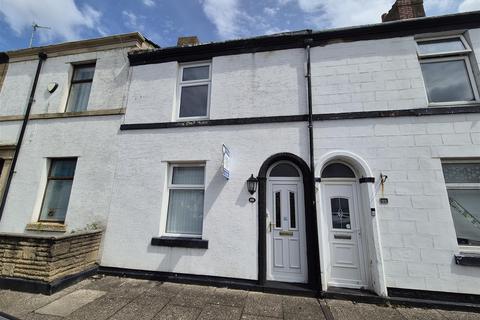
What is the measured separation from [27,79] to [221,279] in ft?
28.5

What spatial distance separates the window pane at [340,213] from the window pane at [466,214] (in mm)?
1949

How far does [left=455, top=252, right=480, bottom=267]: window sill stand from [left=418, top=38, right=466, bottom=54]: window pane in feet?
14.5

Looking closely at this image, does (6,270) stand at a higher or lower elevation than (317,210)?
lower

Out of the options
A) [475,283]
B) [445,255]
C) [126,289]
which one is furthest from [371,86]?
[126,289]

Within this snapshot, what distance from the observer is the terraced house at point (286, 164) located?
4.30 meters

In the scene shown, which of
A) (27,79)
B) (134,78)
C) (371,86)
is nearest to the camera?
(371,86)

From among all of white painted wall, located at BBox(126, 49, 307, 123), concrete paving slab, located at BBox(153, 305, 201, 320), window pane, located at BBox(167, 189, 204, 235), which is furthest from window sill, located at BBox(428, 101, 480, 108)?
concrete paving slab, located at BBox(153, 305, 201, 320)

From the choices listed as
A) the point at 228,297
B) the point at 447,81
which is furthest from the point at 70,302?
the point at 447,81

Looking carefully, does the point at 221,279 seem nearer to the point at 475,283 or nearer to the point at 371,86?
the point at 475,283

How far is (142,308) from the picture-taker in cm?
368

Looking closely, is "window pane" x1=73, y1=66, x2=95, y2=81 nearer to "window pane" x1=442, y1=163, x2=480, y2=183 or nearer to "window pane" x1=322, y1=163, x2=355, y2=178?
"window pane" x1=322, y1=163, x2=355, y2=178

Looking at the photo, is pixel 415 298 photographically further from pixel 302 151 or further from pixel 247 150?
pixel 247 150

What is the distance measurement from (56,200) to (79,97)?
314 centimetres

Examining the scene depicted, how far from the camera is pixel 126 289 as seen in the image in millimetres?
4391
